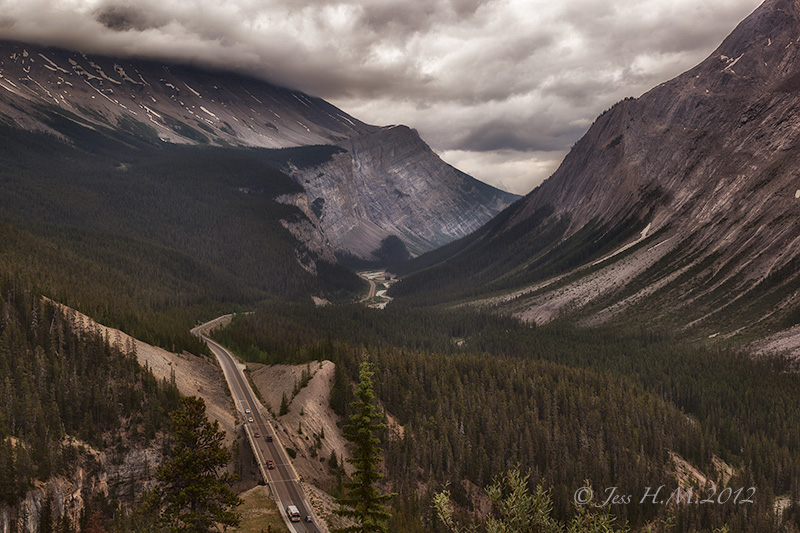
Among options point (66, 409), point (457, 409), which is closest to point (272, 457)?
point (66, 409)

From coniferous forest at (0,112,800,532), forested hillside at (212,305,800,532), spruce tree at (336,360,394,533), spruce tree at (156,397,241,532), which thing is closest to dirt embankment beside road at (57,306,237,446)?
coniferous forest at (0,112,800,532)

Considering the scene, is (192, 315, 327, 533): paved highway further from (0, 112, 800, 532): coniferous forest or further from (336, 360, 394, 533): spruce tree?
(336, 360, 394, 533): spruce tree

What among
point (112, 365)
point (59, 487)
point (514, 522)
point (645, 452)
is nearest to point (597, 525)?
point (514, 522)

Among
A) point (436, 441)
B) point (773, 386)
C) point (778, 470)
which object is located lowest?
point (778, 470)

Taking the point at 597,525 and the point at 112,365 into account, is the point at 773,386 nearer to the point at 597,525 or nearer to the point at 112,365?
the point at 597,525

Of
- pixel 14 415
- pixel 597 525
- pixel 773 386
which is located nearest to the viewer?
pixel 597 525
